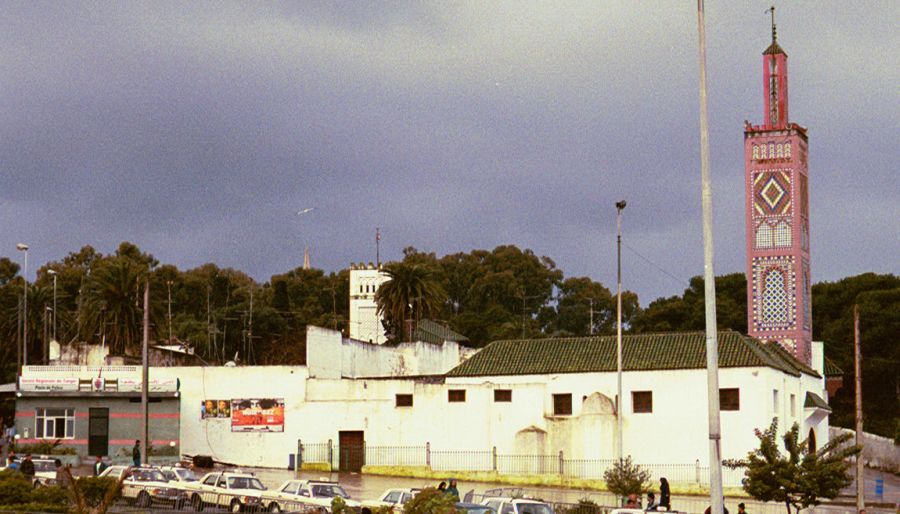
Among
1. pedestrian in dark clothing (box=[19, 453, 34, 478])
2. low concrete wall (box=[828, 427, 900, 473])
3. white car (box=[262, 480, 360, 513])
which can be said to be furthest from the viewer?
low concrete wall (box=[828, 427, 900, 473])

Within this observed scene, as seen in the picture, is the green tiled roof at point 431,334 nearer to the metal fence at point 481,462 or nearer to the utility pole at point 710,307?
the metal fence at point 481,462

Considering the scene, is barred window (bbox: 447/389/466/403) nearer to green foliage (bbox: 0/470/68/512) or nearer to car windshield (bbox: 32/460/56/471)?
car windshield (bbox: 32/460/56/471)

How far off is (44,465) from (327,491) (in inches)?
469

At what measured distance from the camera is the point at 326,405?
66000 mm

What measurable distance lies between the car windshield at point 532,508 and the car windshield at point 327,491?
22.0 feet

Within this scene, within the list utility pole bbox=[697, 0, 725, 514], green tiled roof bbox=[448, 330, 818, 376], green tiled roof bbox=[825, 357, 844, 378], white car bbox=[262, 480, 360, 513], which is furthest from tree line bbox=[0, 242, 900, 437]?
utility pole bbox=[697, 0, 725, 514]

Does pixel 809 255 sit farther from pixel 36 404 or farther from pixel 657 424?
pixel 36 404

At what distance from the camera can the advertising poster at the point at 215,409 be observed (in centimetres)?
6675

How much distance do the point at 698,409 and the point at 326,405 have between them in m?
17.9

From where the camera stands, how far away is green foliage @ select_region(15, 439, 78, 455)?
61.9 m

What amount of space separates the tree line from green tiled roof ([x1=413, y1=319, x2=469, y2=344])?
3.06 ft

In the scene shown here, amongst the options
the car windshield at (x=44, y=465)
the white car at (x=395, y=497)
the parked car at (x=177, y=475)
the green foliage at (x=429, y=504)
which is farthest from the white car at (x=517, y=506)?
the car windshield at (x=44, y=465)

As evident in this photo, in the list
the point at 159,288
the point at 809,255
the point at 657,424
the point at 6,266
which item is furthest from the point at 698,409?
the point at 6,266

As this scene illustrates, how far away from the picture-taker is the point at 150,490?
39.8 meters
